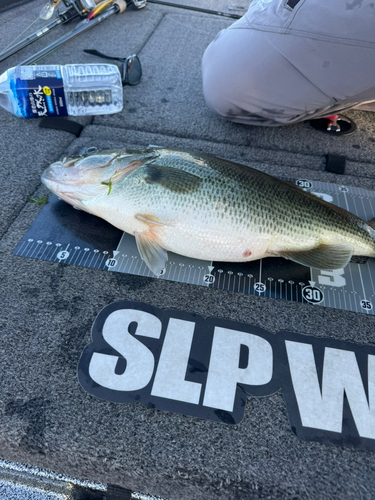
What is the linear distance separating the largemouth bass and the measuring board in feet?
0.33

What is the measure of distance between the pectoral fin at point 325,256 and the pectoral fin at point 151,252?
2.06 ft

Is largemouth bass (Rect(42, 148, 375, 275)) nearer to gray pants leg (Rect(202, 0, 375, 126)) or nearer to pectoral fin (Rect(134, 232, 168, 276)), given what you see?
pectoral fin (Rect(134, 232, 168, 276))

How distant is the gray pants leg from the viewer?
2334 millimetres

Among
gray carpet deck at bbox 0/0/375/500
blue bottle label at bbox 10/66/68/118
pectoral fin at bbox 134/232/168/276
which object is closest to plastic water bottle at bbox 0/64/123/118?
blue bottle label at bbox 10/66/68/118

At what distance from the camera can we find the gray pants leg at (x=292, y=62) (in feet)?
7.66

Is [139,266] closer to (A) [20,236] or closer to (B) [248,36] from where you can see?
(A) [20,236]

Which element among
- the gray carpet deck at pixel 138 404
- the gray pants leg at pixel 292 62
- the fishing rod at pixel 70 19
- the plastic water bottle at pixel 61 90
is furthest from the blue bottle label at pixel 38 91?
the gray pants leg at pixel 292 62

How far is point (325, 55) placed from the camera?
2418 mm

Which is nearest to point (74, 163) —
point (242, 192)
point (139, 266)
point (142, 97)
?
point (139, 266)

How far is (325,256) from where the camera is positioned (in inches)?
71.2

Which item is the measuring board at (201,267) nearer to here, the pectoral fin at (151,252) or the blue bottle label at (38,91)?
the pectoral fin at (151,252)

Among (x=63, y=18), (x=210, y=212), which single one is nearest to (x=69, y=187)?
(x=210, y=212)

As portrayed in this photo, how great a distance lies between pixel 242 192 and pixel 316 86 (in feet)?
4.23

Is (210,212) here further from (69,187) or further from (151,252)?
(69,187)
